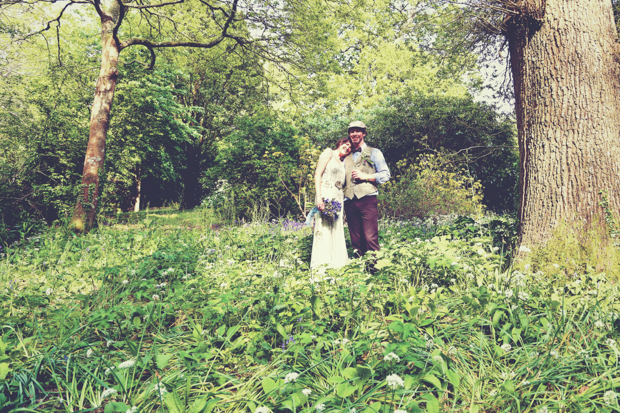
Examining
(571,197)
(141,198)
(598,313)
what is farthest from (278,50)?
(141,198)

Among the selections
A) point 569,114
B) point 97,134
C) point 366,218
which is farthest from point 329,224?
point 97,134

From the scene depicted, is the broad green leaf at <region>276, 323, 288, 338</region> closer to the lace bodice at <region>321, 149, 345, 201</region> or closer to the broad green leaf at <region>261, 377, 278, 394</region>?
the broad green leaf at <region>261, 377, 278, 394</region>

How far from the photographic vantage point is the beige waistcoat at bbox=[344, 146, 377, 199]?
13.9 ft

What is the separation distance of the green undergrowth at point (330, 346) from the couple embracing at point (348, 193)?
93 cm

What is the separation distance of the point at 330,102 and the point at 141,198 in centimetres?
1360

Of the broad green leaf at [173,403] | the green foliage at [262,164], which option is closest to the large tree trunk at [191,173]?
the green foliage at [262,164]

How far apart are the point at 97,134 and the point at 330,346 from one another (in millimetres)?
7065

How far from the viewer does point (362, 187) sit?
4.24m

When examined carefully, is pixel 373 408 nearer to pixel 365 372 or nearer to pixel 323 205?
pixel 365 372

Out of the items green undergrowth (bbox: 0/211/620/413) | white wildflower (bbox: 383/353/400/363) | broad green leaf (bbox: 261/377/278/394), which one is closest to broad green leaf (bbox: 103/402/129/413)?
green undergrowth (bbox: 0/211/620/413)

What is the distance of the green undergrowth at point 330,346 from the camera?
1.64 meters

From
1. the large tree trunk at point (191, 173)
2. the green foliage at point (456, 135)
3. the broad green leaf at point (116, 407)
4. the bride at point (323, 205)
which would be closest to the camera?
the broad green leaf at point (116, 407)

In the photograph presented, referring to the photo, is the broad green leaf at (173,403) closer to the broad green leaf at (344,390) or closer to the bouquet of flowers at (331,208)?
the broad green leaf at (344,390)

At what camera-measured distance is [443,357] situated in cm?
179
